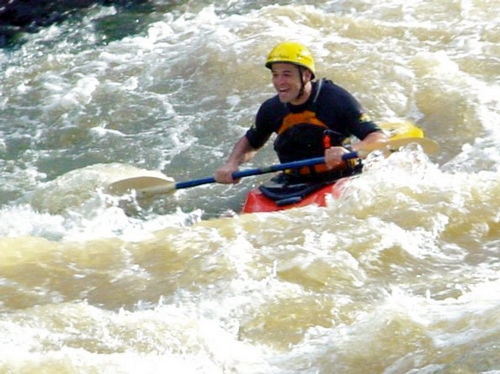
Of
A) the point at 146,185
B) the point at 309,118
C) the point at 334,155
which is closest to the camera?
the point at 334,155

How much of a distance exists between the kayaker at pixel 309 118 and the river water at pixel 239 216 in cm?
23

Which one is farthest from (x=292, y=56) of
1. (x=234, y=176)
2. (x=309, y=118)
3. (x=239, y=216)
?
(x=239, y=216)

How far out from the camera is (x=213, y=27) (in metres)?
11.5

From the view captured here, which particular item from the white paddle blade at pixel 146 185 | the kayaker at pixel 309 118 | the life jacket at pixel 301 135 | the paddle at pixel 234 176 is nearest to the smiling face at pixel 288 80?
the kayaker at pixel 309 118

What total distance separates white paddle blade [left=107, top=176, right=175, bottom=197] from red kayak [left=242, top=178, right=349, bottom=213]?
0.71 meters

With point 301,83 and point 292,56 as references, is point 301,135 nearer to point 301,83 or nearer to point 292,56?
point 301,83

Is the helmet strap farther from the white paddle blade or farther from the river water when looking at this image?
the white paddle blade

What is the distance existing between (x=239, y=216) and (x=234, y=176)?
0.55m

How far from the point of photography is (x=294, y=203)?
681 centimetres

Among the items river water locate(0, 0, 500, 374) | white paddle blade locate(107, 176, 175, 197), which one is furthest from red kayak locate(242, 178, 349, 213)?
white paddle blade locate(107, 176, 175, 197)

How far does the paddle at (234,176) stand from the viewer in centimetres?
680

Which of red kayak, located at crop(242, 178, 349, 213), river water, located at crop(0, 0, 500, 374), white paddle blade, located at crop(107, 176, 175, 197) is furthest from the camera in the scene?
white paddle blade, located at crop(107, 176, 175, 197)

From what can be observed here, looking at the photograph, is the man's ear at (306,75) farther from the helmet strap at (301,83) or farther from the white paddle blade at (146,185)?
the white paddle blade at (146,185)

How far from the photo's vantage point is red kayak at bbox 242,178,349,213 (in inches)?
263
